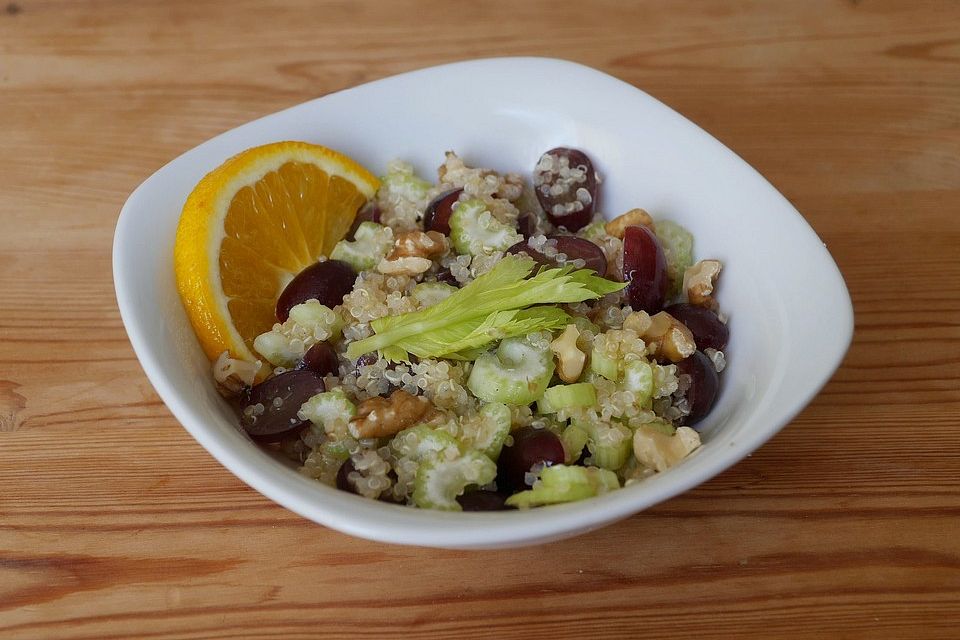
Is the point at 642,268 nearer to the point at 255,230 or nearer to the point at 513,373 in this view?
the point at 513,373

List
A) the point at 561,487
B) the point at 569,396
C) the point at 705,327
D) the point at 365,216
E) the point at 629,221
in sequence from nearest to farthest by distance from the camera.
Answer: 1. the point at 561,487
2. the point at 569,396
3. the point at 705,327
4. the point at 629,221
5. the point at 365,216

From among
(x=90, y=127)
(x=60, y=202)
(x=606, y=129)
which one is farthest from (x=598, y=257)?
(x=90, y=127)

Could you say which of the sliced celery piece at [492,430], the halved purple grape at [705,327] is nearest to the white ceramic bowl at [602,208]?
the halved purple grape at [705,327]

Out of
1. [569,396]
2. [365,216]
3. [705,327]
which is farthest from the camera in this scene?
[365,216]

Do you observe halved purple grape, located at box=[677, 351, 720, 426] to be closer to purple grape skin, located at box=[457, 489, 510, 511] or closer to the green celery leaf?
the green celery leaf

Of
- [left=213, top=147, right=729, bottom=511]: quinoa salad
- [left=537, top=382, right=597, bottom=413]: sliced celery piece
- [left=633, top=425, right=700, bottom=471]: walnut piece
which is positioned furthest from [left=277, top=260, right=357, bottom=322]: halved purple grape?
[left=633, top=425, right=700, bottom=471]: walnut piece

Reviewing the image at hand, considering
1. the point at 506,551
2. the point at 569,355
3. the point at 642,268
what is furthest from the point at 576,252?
the point at 506,551

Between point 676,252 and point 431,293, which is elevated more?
point 676,252

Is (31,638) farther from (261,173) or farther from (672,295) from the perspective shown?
(672,295)
